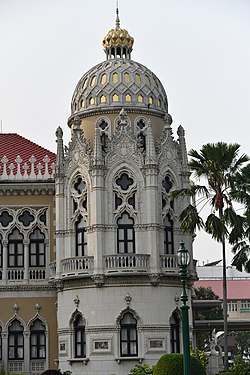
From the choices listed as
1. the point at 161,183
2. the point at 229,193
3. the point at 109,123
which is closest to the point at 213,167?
the point at 229,193

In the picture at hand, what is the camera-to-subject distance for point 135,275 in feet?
130

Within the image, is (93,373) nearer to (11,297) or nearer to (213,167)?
(11,297)

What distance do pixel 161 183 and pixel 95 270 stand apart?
524 cm

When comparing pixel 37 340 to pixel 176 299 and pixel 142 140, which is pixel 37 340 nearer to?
pixel 176 299

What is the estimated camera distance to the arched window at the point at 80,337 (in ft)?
132

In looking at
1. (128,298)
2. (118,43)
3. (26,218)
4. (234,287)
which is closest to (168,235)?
(128,298)

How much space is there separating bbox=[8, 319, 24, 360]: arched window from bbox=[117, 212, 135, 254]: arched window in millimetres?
6885

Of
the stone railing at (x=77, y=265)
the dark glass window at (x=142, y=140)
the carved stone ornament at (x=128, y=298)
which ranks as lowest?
the carved stone ornament at (x=128, y=298)

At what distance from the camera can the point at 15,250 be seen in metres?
44.0

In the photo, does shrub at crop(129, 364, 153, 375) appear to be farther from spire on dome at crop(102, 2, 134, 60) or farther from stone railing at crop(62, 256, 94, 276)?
spire on dome at crop(102, 2, 134, 60)

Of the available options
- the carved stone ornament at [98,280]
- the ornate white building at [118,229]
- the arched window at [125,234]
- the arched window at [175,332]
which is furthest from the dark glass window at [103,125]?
the arched window at [175,332]

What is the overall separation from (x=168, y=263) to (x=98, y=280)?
135 inches

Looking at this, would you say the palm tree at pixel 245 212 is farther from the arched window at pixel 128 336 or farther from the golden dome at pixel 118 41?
the golden dome at pixel 118 41

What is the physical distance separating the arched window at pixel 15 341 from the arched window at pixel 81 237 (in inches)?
206
